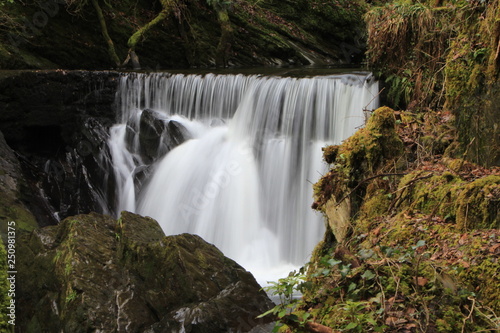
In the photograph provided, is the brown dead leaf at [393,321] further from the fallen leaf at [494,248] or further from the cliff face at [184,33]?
the cliff face at [184,33]

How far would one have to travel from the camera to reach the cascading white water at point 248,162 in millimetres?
8398

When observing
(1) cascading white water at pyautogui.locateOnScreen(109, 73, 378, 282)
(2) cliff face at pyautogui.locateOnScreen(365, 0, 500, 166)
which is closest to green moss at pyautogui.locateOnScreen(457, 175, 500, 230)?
(2) cliff face at pyautogui.locateOnScreen(365, 0, 500, 166)

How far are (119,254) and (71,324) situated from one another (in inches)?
40.9

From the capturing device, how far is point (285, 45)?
56.1ft

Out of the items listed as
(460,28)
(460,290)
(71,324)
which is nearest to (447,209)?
(460,290)

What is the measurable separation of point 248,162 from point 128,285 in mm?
4307

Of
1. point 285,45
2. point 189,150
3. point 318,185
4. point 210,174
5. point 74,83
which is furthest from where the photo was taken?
point 285,45

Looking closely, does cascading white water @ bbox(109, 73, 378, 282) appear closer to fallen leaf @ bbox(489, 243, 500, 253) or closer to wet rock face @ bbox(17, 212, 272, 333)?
wet rock face @ bbox(17, 212, 272, 333)

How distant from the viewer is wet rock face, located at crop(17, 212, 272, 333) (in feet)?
17.0

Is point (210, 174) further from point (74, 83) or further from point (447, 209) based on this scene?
point (447, 209)

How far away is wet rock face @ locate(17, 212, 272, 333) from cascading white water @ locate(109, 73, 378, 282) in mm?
1837

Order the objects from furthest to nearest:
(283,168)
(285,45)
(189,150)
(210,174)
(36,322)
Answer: (285,45) → (189,150) → (210,174) → (283,168) → (36,322)

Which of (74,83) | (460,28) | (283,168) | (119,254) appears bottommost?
(119,254)

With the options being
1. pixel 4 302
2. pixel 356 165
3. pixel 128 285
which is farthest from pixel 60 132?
pixel 4 302
